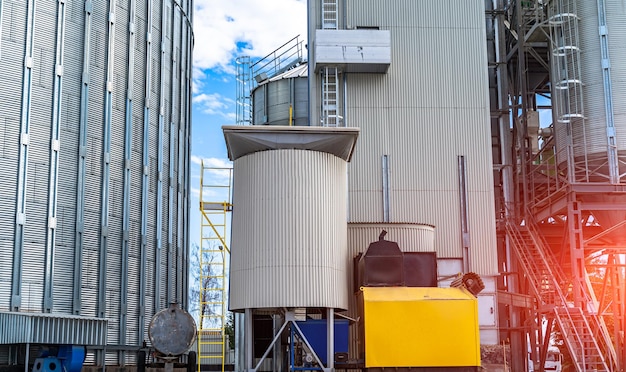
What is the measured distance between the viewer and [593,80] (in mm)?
A: 39062

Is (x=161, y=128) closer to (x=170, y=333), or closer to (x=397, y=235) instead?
(x=397, y=235)

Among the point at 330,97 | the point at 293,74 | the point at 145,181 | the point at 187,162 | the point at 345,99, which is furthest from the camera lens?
the point at 293,74

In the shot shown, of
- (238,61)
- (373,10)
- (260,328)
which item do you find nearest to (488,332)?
(260,328)

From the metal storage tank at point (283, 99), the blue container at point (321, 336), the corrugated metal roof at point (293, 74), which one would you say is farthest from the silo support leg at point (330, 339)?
the corrugated metal roof at point (293, 74)

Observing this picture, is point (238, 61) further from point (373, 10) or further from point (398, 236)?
point (398, 236)

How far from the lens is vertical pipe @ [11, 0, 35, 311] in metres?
25.0

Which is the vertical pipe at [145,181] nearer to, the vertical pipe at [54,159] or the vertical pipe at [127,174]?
the vertical pipe at [127,174]

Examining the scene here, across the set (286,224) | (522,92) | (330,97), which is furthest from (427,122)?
(286,224)

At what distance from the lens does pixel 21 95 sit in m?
26.3

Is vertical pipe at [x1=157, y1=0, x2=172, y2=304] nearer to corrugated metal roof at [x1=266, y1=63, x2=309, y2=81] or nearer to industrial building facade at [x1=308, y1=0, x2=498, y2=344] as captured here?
industrial building facade at [x1=308, y1=0, x2=498, y2=344]

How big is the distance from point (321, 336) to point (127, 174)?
9.96 m

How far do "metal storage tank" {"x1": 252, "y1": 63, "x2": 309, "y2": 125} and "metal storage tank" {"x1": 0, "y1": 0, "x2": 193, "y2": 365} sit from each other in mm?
12014

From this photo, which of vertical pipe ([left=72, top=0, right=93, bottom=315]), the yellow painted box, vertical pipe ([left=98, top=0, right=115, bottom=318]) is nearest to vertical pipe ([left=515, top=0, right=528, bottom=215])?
the yellow painted box

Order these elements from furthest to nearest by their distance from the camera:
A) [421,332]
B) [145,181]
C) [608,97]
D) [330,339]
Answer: [608,97], [145,181], [330,339], [421,332]
